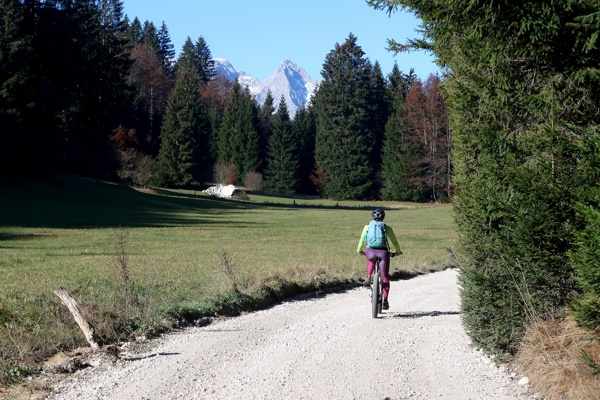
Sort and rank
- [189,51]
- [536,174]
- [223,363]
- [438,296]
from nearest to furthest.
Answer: [536,174] < [223,363] < [438,296] < [189,51]

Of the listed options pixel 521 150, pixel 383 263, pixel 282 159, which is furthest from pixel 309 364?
pixel 282 159

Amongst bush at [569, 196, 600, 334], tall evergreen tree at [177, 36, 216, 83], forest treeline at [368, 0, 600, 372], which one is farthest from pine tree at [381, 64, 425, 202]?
bush at [569, 196, 600, 334]

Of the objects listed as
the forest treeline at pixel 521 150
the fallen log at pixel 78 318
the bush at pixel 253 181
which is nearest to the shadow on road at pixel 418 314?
the forest treeline at pixel 521 150

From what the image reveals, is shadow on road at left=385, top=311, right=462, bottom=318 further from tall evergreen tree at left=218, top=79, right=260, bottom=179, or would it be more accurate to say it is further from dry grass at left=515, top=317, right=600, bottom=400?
tall evergreen tree at left=218, top=79, right=260, bottom=179

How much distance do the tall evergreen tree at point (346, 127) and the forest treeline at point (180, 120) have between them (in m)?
0.16

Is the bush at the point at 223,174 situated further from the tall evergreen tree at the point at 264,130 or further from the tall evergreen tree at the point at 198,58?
the tall evergreen tree at the point at 198,58

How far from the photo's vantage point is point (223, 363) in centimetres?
771

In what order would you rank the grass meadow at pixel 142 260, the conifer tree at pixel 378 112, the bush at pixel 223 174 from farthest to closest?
the conifer tree at pixel 378 112 < the bush at pixel 223 174 < the grass meadow at pixel 142 260

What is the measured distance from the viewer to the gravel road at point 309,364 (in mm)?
6609

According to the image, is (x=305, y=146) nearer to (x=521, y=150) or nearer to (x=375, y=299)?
(x=375, y=299)

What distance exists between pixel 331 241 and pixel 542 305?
80.1ft

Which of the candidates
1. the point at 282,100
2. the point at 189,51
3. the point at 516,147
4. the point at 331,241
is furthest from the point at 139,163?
the point at 516,147

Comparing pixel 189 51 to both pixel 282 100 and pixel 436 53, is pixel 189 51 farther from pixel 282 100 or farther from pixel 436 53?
pixel 436 53

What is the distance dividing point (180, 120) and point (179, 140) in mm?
2367
